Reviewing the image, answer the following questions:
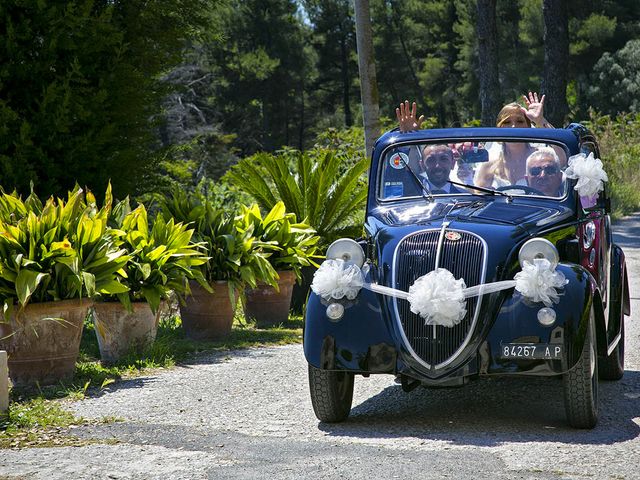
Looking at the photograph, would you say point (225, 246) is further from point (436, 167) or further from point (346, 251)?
point (346, 251)

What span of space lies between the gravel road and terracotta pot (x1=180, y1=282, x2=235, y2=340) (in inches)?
54.5

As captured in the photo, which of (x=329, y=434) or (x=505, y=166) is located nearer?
(x=329, y=434)

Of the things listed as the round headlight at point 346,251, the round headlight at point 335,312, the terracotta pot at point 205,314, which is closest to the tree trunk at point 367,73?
the terracotta pot at point 205,314

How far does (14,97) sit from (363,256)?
5.17 metres

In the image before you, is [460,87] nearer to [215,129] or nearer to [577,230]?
[215,129]

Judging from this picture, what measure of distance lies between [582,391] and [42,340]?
3.71 metres

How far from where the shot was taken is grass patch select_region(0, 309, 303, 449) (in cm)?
604

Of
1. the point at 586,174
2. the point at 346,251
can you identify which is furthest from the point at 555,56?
the point at 346,251

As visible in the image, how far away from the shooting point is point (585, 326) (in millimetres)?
5824

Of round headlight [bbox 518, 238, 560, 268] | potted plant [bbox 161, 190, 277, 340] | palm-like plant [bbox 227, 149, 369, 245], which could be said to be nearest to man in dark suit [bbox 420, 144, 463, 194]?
round headlight [bbox 518, 238, 560, 268]

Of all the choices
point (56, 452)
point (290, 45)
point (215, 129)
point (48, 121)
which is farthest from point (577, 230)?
point (290, 45)

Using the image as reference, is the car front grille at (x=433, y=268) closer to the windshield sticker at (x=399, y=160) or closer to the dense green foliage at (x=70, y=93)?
the windshield sticker at (x=399, y=160)

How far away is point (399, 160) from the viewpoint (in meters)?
7.50

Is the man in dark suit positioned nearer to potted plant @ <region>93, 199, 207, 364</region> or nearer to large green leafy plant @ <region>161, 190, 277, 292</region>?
potted plant @ <region>93, 199, 207, 364</region>
